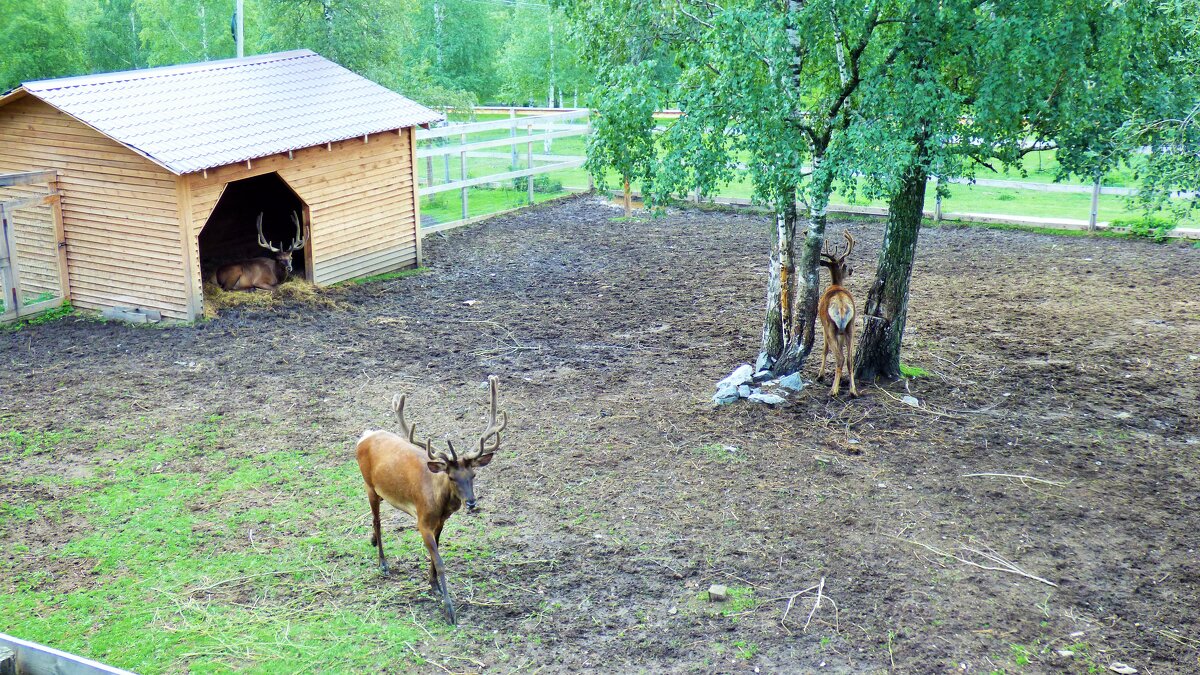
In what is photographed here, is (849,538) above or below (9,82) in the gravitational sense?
below

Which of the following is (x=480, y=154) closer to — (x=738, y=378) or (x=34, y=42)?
(x=34, y=42)

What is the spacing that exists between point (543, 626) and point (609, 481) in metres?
2.34

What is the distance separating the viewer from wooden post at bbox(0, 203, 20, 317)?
13.2 m

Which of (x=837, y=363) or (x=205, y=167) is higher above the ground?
(x=205, y=167)

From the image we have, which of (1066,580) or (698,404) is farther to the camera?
(698,404)

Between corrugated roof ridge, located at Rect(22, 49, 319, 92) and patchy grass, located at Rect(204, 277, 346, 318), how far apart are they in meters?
3.09

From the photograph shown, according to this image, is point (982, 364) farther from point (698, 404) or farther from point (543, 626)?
point (543, 626)

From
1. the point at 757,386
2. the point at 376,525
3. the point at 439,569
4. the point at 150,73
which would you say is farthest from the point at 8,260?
the point at 757,386

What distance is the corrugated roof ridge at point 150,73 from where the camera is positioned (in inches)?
530

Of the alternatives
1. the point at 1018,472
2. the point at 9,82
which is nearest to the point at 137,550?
the point at 1018,472

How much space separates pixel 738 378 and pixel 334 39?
1331 centimetres

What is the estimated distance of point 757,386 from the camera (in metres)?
10.9

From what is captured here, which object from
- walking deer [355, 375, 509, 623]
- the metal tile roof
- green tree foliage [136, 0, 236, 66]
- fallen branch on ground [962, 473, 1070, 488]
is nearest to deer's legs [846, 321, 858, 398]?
fallen branch on ground [962, 473, 1070, 488]

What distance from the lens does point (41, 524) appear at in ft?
26.8
